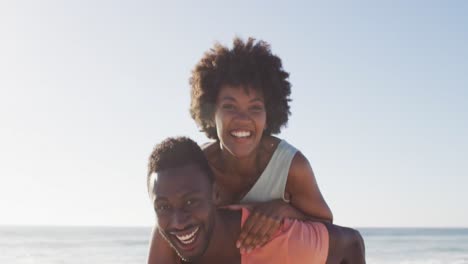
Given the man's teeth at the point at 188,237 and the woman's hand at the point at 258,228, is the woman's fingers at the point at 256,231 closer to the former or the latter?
the woman's hand at the point at 258,228

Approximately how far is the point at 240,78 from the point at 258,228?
3.46ft

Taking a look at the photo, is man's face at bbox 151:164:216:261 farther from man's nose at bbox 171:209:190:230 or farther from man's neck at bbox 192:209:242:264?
man's neck at bbox 192:209:242:264

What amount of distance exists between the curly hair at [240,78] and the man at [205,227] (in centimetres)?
86

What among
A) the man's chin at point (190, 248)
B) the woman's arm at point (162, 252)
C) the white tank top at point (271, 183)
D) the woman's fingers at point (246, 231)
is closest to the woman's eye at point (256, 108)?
the white tank top at point (271, 183)

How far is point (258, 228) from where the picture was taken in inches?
141

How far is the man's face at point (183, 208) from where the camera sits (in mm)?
3301

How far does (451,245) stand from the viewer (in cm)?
3100

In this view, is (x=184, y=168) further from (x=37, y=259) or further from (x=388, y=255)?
(x=388, y=255)

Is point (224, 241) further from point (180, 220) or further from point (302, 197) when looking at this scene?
point (302, 197)

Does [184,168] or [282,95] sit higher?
[282,95]

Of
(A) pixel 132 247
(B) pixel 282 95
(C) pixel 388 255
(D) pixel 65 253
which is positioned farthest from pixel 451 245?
(B) pixel 282 95

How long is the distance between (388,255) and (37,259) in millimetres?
11990

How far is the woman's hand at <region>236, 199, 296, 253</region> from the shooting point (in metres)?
3.58

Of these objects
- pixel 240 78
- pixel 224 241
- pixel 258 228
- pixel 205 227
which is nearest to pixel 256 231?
pixel 258 228
